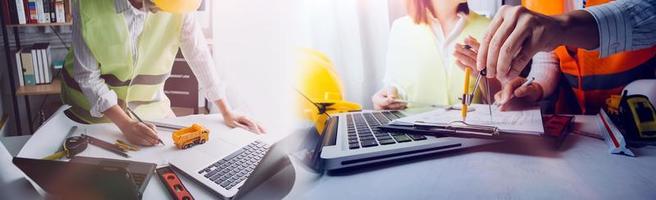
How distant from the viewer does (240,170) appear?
0.97m

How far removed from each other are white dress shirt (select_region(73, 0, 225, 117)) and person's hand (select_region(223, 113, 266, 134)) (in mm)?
68

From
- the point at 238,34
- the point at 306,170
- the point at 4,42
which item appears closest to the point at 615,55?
the point at 306,170

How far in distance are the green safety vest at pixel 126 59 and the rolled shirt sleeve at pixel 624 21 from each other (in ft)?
3.13

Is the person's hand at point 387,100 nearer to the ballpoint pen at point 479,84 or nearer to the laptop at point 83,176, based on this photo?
the ballpoint pen at point 479,84

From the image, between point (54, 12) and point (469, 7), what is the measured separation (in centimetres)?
90

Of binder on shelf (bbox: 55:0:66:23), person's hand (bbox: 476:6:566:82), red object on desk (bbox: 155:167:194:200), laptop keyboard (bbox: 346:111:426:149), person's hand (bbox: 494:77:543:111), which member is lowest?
red object on desk (bbox: 155:167:194:200)

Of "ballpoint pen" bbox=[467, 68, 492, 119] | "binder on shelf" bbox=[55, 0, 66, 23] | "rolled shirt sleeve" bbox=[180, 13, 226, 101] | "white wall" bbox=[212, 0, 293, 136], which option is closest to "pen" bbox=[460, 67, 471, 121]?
"ballpoint pen" bbox=[467, 68, 492, 119]

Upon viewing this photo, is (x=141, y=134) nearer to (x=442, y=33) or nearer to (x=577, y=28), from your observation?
(x=442, y=33)

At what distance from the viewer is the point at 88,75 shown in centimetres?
92

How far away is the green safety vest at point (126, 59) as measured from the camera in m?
0.90

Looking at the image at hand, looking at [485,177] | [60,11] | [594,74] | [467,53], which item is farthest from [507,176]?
[60,11]

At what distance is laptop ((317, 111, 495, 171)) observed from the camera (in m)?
1.01

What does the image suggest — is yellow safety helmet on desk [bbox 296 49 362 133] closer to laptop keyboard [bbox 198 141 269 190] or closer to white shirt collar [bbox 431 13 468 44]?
laptop keyboard [bbox 198 141 269 190]

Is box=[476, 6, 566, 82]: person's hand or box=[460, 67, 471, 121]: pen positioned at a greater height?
box=[476, 6, 566, 82]: person's hand
